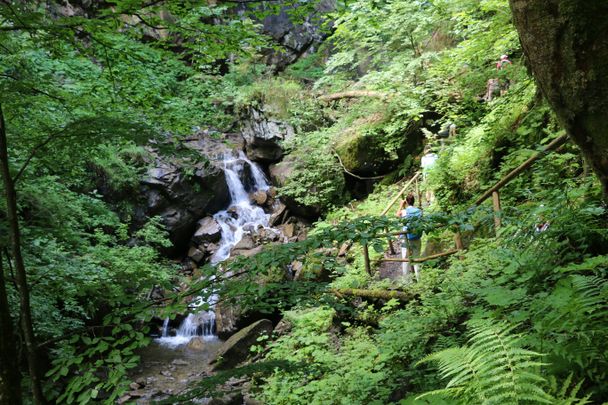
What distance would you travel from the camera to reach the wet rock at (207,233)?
49.5 feet

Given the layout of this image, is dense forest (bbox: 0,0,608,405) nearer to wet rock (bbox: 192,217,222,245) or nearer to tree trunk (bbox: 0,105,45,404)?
tree trunk (bbox: 0,105,45,404)

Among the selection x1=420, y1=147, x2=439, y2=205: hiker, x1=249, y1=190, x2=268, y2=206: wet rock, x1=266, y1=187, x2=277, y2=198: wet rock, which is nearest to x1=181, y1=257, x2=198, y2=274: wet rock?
x1=249, y1=190, x2=268, y2=206: wet rock

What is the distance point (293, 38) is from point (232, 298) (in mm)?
23023

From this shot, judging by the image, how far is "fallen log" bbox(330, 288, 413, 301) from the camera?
636cm

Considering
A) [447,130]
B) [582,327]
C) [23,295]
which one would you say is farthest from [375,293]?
[447,130]

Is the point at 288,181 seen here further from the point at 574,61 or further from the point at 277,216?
the point at 574,61

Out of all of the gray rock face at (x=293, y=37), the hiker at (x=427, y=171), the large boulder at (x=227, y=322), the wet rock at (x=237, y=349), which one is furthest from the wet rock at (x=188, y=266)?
the gray rock face at (x=293, y=37)

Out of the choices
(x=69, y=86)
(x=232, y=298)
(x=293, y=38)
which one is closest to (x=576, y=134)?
(x=232, y=298)

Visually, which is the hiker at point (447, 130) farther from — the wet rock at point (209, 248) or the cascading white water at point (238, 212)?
the wet rock at point (209, 248)

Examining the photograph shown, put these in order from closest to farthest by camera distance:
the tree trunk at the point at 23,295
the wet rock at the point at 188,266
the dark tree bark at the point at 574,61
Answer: the dark tree bark at the point at 574,61
the tree trunk at the point at 23,295
the wet rock at the point at 188,266

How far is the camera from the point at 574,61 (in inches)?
60.1

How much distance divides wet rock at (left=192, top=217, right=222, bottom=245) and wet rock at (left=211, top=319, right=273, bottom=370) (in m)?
6.22

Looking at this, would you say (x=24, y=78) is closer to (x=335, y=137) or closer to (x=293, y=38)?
(x=335, y=137)

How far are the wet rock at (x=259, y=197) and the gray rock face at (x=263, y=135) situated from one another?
174cm
